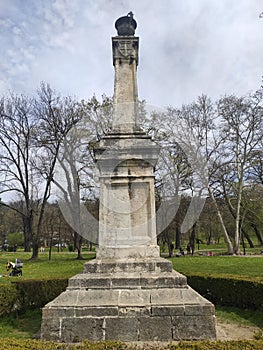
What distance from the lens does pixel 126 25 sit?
28.2 ft

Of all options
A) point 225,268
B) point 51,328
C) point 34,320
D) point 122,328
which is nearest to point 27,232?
point 225,268

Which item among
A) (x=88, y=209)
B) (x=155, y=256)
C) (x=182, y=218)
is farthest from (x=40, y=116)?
(x=155, y=256)

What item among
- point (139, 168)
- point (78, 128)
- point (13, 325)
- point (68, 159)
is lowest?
point (13, 325)

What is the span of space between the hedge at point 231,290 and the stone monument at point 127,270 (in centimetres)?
293

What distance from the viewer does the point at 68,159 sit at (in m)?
24.6

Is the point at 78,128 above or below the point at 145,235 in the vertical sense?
above

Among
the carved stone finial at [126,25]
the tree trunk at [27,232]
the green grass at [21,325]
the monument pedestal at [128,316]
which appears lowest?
the green grass at [21,325]

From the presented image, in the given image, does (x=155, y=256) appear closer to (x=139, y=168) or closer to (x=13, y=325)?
(x=139, y=168)

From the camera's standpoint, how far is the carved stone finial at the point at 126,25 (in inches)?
338

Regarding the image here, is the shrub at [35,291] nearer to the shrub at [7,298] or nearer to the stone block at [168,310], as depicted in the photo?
Answer: the shrub at [7,298]

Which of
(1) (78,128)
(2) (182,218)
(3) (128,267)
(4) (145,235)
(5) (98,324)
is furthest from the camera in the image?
A: (2) (182,218)

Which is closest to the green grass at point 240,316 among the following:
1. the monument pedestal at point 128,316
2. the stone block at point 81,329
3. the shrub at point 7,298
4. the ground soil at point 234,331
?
the ground soil at point 234,331

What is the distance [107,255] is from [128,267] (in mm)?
614

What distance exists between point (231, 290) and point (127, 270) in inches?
156
